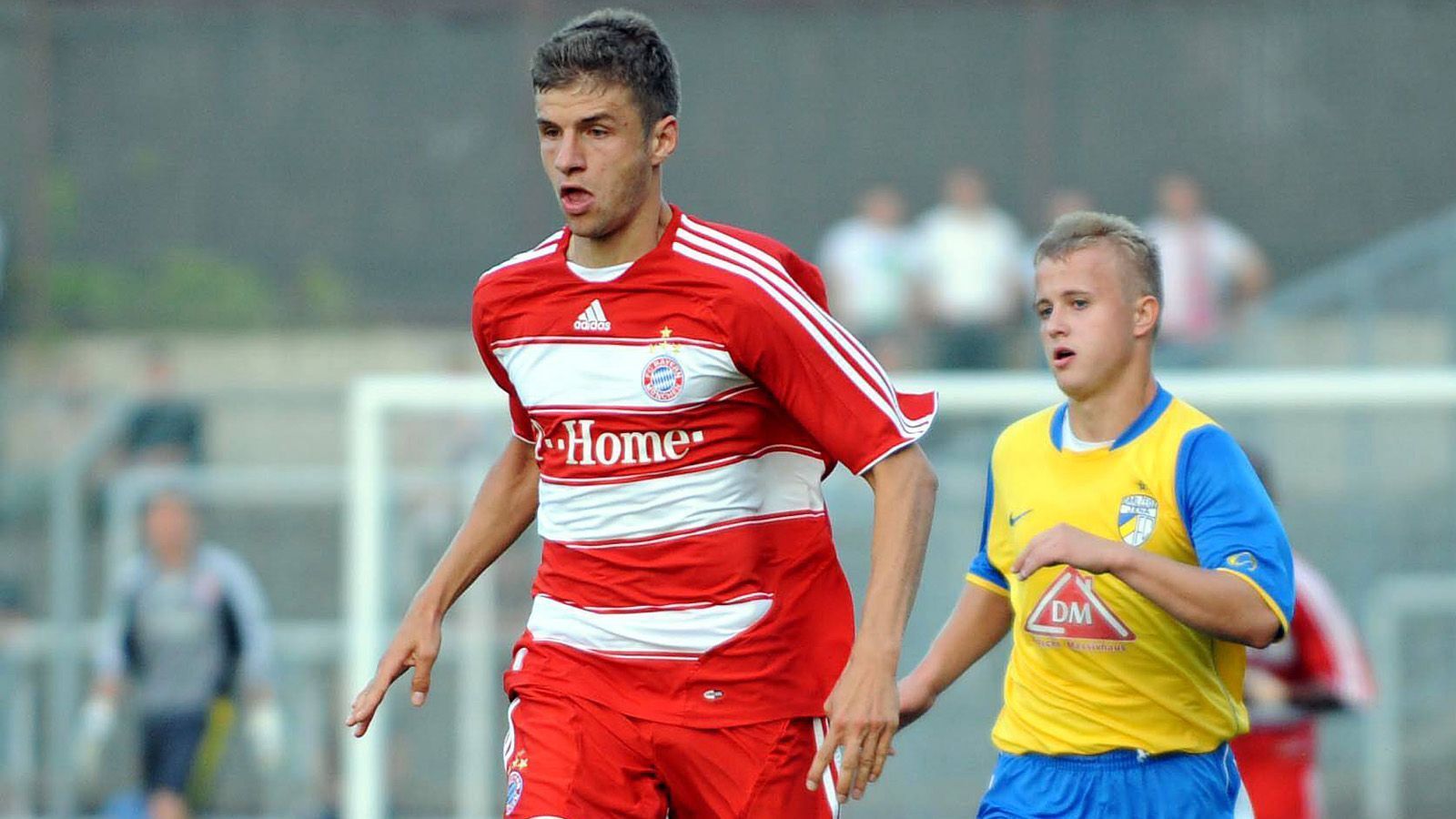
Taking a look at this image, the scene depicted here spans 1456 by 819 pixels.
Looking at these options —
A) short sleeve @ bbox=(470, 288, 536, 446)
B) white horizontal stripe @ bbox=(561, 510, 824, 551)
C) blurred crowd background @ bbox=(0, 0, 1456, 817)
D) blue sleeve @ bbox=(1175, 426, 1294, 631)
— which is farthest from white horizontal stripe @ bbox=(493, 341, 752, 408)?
blurred crowd background @ bbox=(0, 0, 1456, 817)

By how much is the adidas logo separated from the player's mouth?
20 cm

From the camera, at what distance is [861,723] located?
343 centimetres

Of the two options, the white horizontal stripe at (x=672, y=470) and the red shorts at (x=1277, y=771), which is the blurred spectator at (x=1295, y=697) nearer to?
the red shorts at (x=1277, y=771)

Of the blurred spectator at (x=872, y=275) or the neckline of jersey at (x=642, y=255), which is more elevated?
the blurred spectator at (x=872, y=275)

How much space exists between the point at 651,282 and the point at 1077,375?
80 cm

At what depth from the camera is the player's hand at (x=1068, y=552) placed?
3.33 metres

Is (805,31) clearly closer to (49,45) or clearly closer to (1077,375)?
(49,45)

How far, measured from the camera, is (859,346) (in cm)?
379

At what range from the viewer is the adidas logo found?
3848 mm

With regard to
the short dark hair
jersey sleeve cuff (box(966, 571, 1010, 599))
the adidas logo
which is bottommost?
jersey sleeve cuff (box(966, 571, 1010, 599))

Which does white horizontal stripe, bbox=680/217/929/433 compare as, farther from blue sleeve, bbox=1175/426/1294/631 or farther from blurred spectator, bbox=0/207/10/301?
blurred spectator, bbox=0/207/10/301

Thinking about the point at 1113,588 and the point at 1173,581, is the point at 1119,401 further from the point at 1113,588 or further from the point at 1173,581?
the point at 1173,581

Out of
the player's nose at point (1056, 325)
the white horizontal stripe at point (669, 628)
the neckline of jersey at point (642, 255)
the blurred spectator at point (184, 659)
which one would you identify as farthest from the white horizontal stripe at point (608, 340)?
the blurred spectator at point (184, 659)

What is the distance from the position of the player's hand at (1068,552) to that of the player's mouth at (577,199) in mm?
1017
